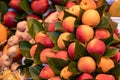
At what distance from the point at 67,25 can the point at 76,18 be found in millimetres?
57

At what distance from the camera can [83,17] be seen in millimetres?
1608

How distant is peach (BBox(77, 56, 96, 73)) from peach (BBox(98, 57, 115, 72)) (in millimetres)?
39

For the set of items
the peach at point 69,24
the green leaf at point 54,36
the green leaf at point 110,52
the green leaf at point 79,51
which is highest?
the peach at point 69,24

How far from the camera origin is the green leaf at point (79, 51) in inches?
59.4

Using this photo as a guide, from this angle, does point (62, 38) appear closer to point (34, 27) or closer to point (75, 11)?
point (75, 11)

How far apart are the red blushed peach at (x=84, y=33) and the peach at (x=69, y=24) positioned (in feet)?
0.23

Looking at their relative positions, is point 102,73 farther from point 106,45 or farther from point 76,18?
point 76,18

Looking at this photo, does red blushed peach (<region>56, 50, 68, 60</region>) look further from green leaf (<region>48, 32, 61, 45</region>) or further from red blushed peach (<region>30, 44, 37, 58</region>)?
red blushed peach (<region>30, 44, 37, 58</region>)

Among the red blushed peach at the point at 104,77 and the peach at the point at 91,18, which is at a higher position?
the peach at the point at 91,18

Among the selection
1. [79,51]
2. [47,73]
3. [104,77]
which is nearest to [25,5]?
[47,73]

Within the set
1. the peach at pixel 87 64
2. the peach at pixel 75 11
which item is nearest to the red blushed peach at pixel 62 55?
the peach at pixel 87 64

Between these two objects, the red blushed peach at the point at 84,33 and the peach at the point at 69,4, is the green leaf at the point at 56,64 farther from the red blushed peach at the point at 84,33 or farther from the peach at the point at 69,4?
the peach at the point at 69,4

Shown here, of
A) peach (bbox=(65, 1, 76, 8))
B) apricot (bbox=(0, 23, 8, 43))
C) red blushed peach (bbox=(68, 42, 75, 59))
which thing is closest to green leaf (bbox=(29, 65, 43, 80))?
red blushed peach (bbox=(68, 42, 75, 59))

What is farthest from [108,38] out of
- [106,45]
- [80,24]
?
[80,24]
